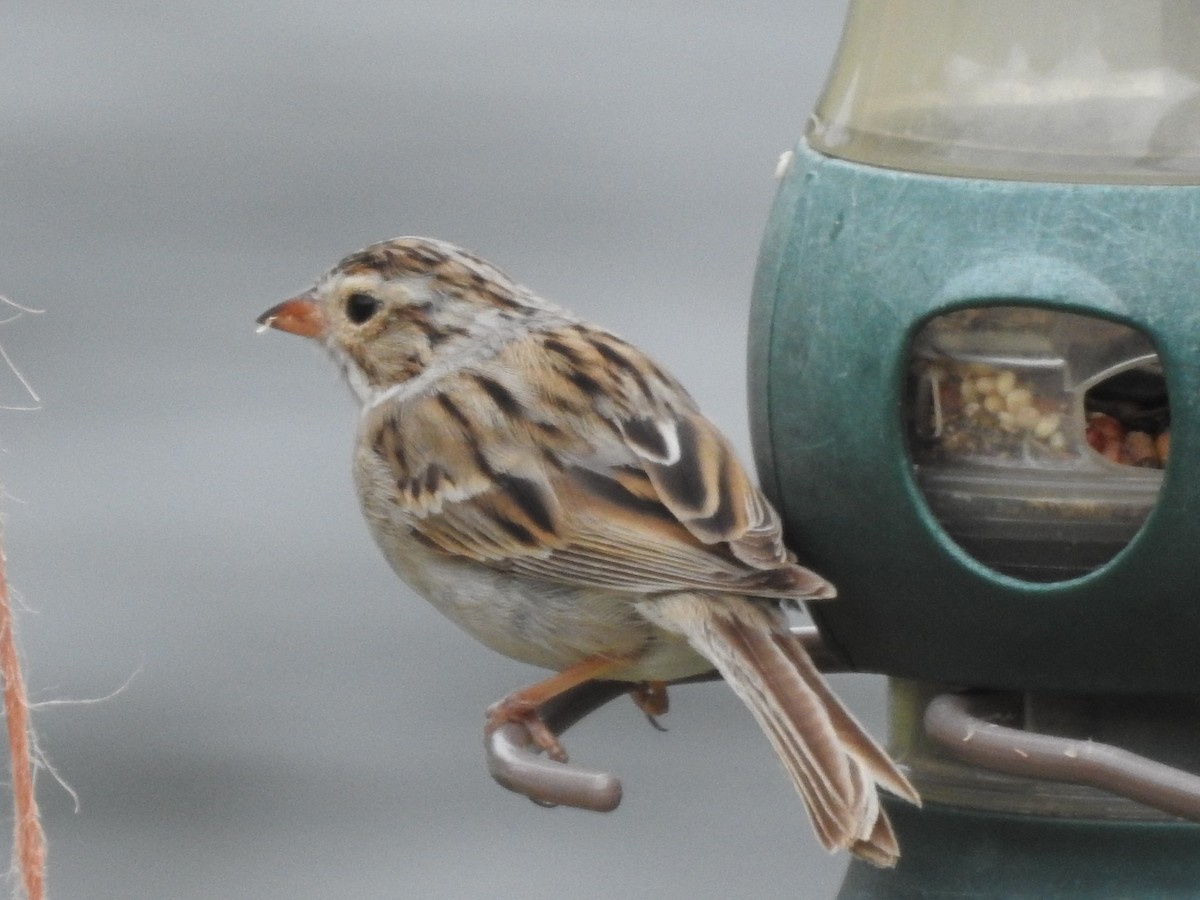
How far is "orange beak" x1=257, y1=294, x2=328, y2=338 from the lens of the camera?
4.40 meters

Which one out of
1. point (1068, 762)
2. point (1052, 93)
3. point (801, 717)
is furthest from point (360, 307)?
point (1068, 762)

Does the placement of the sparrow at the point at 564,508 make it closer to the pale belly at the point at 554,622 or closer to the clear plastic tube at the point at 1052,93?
the pale belly at the point at 554,622

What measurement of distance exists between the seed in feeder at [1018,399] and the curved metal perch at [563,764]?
1.97 ft

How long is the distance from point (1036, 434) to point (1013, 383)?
0.24 feet

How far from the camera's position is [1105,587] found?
3498 millimetres

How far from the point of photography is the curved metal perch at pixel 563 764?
10.6 feet

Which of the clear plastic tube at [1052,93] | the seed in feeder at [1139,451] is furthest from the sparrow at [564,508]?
the clear plastic tube at [1052,93]

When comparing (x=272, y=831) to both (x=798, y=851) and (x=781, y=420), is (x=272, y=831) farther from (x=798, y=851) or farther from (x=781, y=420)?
(x=781, y=420)

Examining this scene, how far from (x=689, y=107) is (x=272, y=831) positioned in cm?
214

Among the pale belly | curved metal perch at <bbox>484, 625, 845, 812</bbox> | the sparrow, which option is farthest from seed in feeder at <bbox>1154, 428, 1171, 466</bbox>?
the pale belly

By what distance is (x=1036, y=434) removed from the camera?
359 centimetres

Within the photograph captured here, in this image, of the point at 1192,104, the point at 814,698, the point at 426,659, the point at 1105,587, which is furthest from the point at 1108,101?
the point at 426,659

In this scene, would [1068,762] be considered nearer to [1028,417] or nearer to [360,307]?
[1028,417]

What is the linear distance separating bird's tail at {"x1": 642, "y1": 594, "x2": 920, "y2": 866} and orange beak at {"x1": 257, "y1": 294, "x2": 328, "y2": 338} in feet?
2.81
